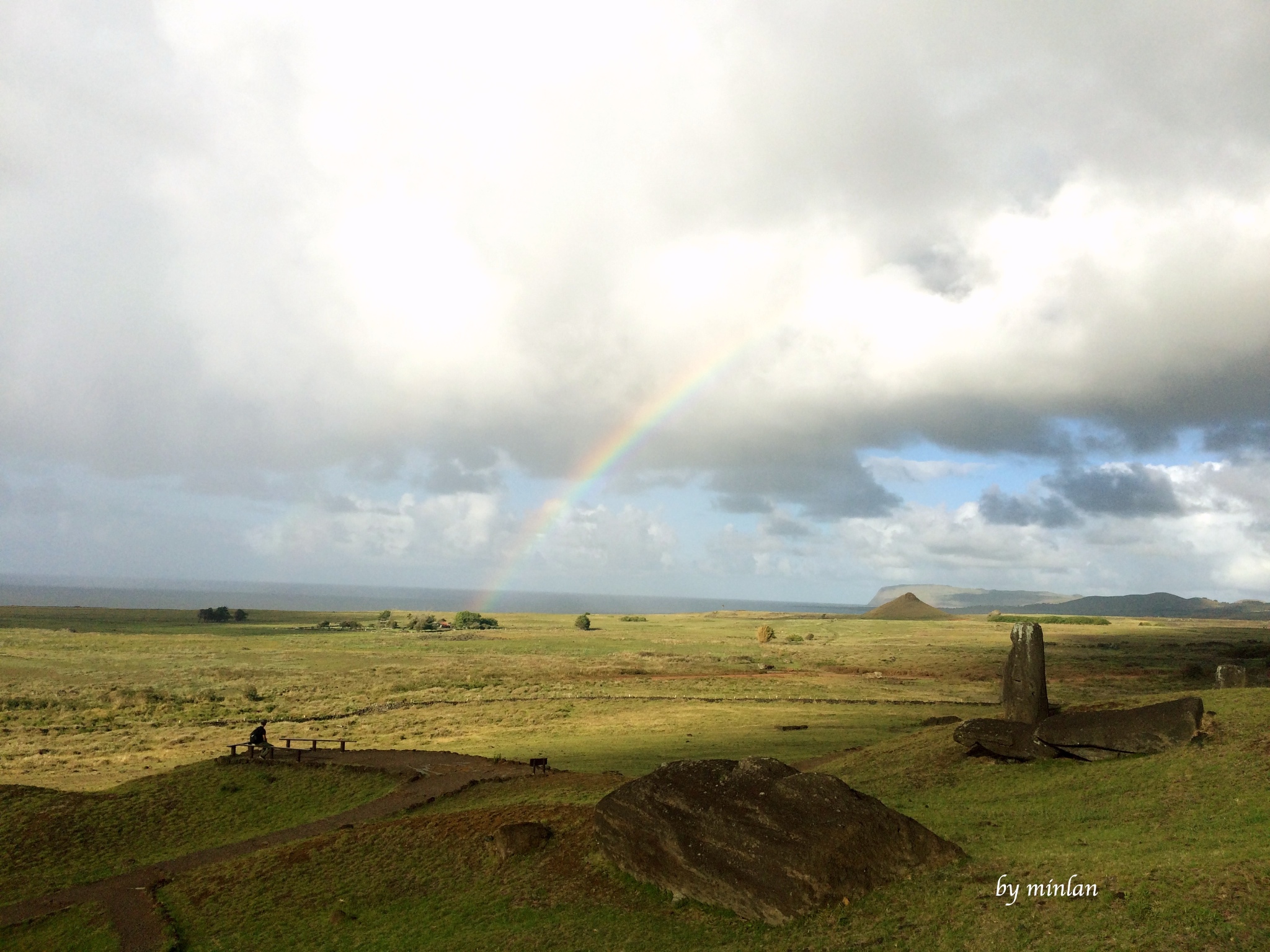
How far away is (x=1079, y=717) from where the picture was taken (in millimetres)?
23828

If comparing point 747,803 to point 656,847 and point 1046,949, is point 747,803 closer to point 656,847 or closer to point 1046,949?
point 656,847

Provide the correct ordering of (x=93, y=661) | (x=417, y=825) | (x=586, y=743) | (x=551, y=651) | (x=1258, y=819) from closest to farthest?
(x=1258, y=819) → (x=417, y=825) → (x=586, y=743) → (x=93, y=661) → (x=551, y=651)

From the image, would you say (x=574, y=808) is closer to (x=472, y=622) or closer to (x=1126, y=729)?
(x=1126, y=729)

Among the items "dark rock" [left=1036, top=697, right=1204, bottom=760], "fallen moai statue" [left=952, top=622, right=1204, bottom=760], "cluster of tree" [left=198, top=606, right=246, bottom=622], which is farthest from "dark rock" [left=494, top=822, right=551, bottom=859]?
"cluster of tree" [left=198, top=606, right=246, bottom=622]

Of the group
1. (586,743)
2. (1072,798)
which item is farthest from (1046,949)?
(586,743)

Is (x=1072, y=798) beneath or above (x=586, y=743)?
above

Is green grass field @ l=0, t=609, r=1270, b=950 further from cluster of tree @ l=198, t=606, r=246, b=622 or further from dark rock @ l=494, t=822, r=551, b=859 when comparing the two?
cluster of tree @ l=198, t=606, r=246, b=622

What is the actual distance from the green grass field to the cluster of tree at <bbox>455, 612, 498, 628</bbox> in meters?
82.7

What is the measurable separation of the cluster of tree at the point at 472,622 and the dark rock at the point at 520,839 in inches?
5328

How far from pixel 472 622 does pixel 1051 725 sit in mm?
142564

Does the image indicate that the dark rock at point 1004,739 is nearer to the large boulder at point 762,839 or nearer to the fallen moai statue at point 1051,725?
the fallen moai statue at point 1051,725

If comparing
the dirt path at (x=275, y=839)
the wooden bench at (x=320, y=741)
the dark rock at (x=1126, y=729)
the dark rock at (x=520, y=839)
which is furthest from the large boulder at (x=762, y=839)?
the wooden bench at (x=320, y=741)

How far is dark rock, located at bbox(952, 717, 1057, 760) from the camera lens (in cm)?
2427

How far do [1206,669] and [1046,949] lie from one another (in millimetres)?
61060
